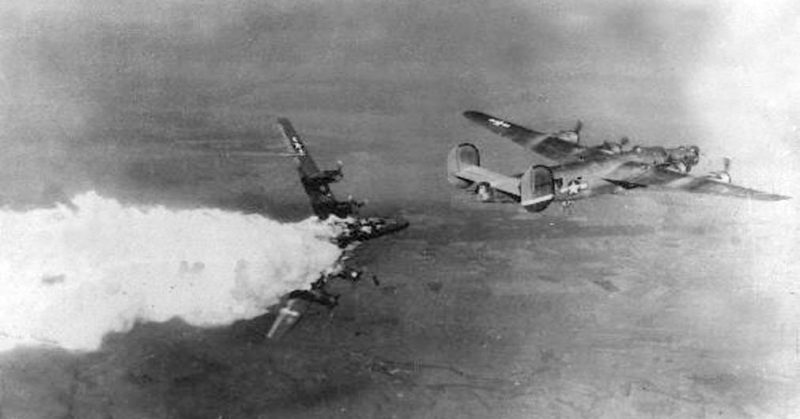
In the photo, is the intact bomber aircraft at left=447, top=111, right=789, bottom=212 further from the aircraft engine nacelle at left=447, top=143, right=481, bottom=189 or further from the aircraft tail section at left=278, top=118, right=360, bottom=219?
the aircraft tail section at left=278, top=118, right=360, bottom=219

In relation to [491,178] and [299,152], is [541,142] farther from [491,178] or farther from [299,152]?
[299,152]

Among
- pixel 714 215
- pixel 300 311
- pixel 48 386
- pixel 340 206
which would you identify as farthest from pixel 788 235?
pixel 48 386

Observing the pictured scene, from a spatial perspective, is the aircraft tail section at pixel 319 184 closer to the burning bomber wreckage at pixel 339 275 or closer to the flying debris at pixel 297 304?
the burning bomber wreckage at pixel 339 275

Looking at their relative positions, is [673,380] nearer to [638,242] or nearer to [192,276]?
[638,242]

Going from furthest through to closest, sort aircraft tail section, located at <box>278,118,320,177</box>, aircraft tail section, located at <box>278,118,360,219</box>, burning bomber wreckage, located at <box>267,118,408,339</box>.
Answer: aircraft tail section, located at <box>278,118,320,177</box> < aircraft tail section, located at <box>278,118,360,219</box> < burning bomber wreckage, located at <box>267,118,408,339</box>

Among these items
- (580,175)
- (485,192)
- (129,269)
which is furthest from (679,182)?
(129,269)

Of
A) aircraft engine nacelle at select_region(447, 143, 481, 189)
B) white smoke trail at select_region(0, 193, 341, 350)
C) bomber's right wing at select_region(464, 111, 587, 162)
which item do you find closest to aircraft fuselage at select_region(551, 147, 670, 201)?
bomber's right wing at select_region(464, 111, 587, 162)
